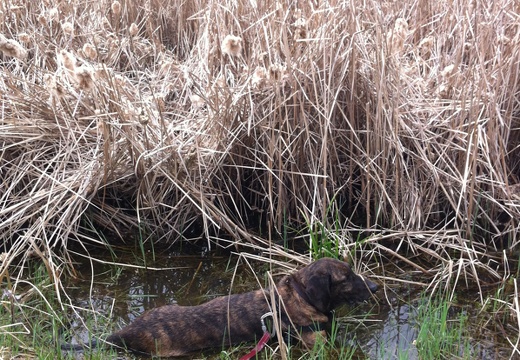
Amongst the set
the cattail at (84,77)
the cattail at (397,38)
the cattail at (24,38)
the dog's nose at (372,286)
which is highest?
the cattail at (84,77)

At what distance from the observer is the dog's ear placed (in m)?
3.47

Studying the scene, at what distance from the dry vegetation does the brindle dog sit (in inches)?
19.9

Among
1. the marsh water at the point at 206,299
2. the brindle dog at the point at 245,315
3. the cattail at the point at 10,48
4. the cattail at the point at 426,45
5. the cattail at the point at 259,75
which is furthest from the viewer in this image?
the cattail at the point at 426,45

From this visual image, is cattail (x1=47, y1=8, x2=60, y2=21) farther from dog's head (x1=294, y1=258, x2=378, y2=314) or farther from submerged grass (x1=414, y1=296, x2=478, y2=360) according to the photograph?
submerged grass (x1=414, y1=296, x2=478, y2=360)

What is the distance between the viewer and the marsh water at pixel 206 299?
11.1 feet

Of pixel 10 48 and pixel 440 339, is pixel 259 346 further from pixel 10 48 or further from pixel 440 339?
pixel 10 48

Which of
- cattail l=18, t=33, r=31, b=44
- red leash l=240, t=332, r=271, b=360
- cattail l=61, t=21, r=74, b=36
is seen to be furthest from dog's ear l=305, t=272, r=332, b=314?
cattail l=18, t=33, r=31, b=44

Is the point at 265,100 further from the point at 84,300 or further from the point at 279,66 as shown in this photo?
the point at 84,300

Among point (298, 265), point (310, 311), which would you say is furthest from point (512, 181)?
point (310, 311)

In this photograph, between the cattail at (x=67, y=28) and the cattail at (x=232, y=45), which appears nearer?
the cattail at (x=232, y=45)

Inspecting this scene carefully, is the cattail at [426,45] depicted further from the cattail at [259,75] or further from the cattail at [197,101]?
the cattail at [197,101]

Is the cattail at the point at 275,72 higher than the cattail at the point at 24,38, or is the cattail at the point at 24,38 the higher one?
the cattail at the point at 275,72

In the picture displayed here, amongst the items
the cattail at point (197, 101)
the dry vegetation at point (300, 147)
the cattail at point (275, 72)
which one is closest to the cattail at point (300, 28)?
the dry vegetation at point (300, 147)

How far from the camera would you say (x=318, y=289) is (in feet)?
11.4
